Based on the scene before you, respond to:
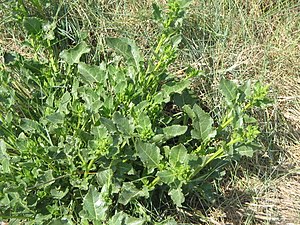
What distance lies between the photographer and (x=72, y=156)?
183 centimetres

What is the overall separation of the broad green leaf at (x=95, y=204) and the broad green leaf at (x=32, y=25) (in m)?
0.74

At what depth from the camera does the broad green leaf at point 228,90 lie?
1760 millimetres

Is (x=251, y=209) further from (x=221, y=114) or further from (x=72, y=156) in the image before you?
(x=72, y=156)

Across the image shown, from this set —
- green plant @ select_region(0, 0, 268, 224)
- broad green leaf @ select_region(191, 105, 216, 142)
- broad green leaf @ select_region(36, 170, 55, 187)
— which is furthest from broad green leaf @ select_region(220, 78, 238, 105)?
broad green leaf @ select_region(36, 170, 55, 187)

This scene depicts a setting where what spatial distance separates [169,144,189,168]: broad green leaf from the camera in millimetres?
1696

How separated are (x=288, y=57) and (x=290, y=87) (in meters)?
0.16

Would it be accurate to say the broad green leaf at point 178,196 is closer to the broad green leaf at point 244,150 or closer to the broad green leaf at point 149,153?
the broad green leaf at point 149,153

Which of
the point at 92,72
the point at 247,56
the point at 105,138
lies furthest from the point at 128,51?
the point at 247,56

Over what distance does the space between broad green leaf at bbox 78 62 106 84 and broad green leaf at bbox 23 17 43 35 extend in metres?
0.25

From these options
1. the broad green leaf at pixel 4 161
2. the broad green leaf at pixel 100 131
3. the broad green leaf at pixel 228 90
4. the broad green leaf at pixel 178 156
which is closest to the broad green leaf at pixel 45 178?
the broad green leaf at pixel 4 161

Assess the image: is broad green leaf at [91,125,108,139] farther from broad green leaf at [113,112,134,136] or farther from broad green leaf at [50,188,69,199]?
broad green leaf at [50,188,69,199]

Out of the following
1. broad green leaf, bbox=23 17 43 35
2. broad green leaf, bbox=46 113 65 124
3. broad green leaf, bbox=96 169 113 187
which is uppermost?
broad green leaf, bbox=23 17 43 35

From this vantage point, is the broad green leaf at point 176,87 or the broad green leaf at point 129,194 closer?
the broad green leaf at point 129,194

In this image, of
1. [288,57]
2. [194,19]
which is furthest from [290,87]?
[194,19]
